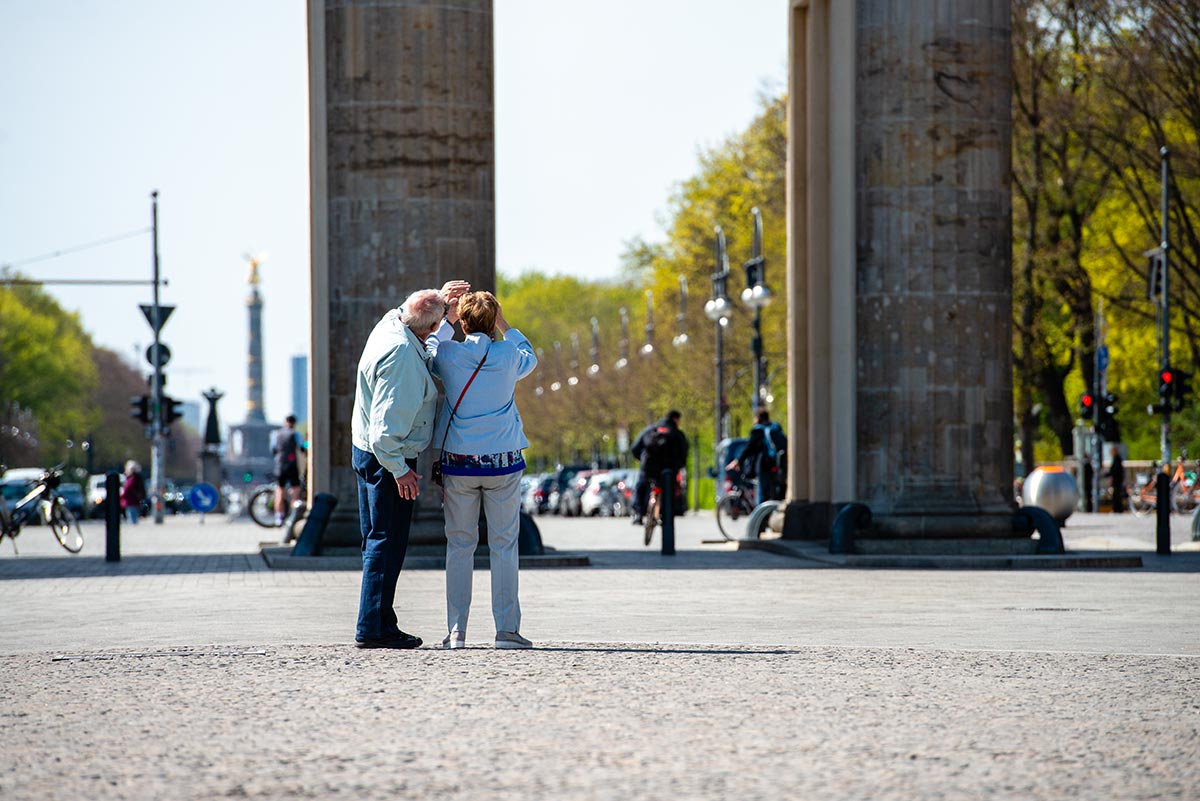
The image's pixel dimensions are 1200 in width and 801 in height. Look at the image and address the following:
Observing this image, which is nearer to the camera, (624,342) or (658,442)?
(658,442)

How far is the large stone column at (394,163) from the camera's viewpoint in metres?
19.8

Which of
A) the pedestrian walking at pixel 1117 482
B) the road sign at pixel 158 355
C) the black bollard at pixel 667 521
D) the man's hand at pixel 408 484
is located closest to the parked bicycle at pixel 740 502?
the black bollard at pixel 667 521

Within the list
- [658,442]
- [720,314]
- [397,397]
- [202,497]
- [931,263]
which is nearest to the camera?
[397,397]

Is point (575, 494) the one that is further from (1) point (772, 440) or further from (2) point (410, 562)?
(2) point (410, 562)

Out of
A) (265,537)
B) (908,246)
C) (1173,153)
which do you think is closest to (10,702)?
(908,246)

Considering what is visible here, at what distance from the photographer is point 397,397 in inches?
407

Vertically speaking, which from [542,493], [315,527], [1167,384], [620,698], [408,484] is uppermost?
[1167,384]

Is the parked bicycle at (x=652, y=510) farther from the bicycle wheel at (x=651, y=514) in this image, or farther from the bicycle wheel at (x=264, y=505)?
the bicycle wheel at (x=264, y=505)

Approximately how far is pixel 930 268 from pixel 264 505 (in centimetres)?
1951

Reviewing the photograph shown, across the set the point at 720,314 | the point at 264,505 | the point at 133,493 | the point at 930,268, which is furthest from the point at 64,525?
the point at 133,493

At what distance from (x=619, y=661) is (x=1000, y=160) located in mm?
12230

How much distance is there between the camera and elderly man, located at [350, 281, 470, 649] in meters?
10.4

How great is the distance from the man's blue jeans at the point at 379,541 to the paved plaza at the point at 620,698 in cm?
27

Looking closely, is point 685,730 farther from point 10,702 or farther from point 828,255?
point 828,255
